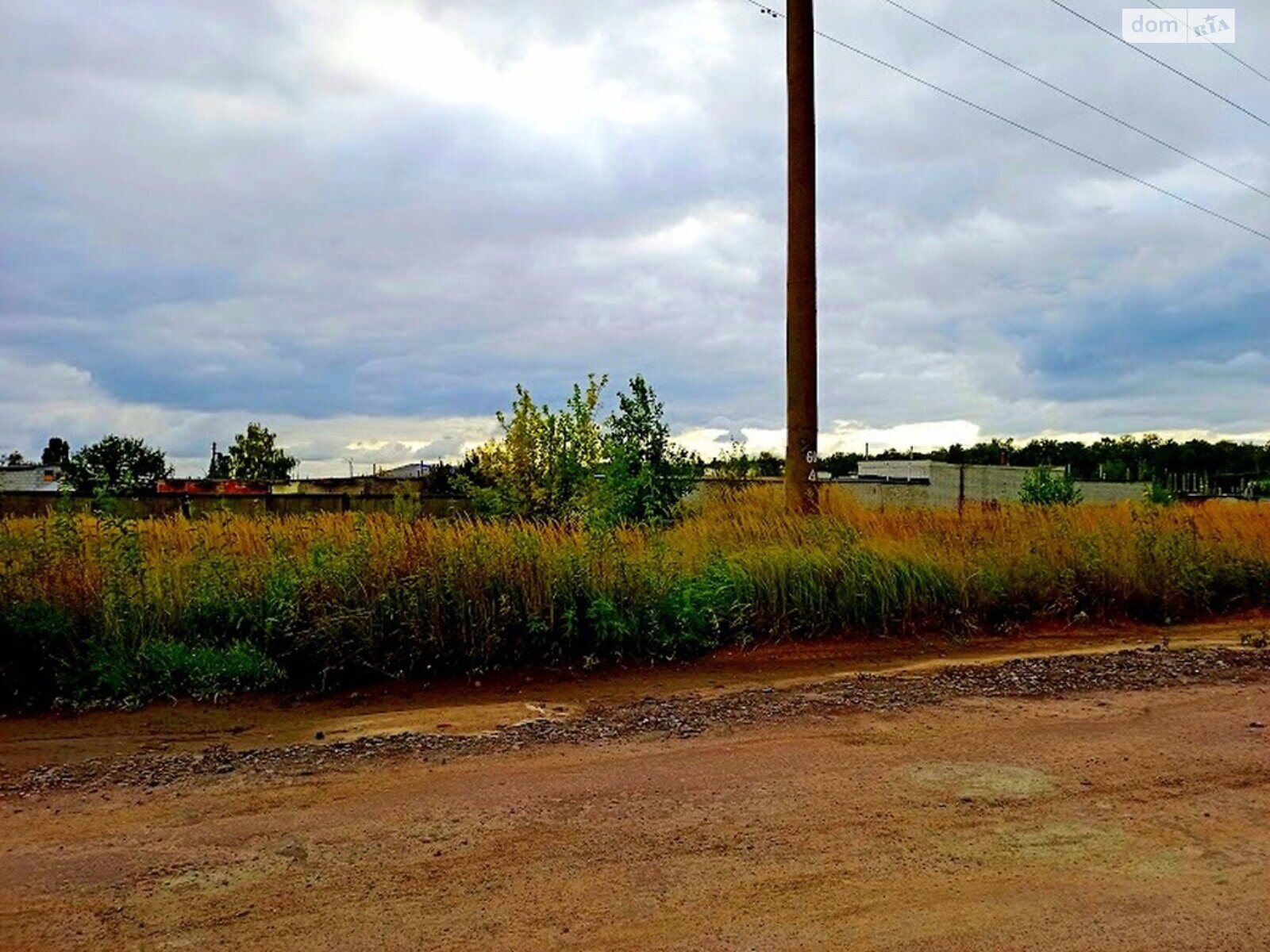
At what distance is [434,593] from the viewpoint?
9.55 metres

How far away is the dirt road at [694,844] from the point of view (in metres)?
4.11

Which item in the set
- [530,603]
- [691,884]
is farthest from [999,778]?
[530,603]

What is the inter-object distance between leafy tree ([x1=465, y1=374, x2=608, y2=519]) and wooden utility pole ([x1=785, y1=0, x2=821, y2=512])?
421 centimetres

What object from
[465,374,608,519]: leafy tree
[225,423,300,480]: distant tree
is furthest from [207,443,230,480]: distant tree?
[465,374,608,519]: leafy tree

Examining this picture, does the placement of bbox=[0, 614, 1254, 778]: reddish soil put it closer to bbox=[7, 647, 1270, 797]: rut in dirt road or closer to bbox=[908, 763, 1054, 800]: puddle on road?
bbox=[7, 647, 1270, 797]: rut in dirt road

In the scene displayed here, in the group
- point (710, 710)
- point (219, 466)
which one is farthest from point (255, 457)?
point (710, 710)

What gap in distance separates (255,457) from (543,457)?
34.5 m

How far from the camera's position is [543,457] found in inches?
750

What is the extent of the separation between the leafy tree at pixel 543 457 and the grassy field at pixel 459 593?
4759 millimetres

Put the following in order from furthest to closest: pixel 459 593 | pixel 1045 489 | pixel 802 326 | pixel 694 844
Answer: pixel 1045 489
pixel 802 326
pixel 459 593
pixel 694 844

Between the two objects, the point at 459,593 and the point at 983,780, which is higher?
the point at 459,593

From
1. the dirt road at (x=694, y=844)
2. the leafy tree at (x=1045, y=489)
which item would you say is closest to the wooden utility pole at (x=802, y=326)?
the dirt road at (x=694, y=844)

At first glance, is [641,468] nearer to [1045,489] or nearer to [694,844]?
[694,844]

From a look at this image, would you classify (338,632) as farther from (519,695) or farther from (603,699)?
(603,699)
